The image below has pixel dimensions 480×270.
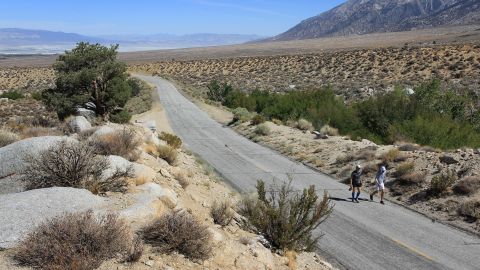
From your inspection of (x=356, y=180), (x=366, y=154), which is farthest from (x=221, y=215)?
(x=366, y=154)

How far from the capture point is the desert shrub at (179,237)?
27.7ft

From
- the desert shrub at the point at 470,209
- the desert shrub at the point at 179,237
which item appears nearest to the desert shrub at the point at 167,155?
the desert shrub at the point at 179,237

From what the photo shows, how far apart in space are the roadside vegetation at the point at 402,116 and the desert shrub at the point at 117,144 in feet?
55.7

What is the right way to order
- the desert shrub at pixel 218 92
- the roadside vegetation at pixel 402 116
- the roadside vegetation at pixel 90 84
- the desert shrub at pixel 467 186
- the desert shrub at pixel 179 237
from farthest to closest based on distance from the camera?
the desert shrub at pixel 218 92 < the roadside vegetation at pixel 90 84 < the roadside vegetation at pixel 402 116 < the desert shrub at pixel 467 186 < the desert shrub at pixel 179 237

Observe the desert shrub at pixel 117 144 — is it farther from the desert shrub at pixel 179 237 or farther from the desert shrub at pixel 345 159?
the desert shrub at pixel 345 159

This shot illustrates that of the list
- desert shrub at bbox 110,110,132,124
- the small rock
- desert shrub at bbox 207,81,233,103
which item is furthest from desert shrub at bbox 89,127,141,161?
desert shrub at bbox 207,81,233,103

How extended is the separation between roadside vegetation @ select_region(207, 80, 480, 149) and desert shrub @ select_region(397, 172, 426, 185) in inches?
284

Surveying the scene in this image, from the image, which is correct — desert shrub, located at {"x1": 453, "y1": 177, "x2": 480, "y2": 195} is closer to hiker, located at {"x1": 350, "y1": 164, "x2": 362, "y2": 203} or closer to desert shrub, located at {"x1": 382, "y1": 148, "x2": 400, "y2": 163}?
hiker, located at {"x1": 350, "y1": 164, "x2": 362, "y2": 203}

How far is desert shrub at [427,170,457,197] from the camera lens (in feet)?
56.3

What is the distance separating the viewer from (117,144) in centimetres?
1420

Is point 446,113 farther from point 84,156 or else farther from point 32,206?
point 32,206

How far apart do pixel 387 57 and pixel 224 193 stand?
204 feet

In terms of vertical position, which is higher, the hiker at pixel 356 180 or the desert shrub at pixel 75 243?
the desert shrub at pixel 75 243

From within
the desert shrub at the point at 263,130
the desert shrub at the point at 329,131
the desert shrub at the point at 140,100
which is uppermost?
the desert shrub at the point at 329,131
